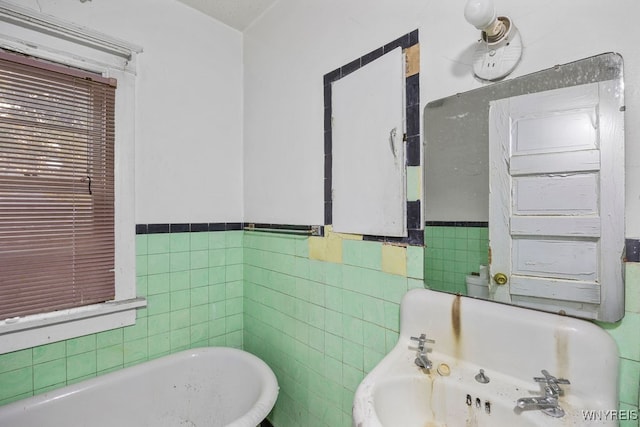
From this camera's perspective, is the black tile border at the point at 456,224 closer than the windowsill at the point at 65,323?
Yes

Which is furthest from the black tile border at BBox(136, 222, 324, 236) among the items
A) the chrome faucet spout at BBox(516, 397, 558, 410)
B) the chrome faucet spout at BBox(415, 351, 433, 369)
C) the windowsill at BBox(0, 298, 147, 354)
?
the chrome faucet spout at BBox(516, 397, 558, 410)

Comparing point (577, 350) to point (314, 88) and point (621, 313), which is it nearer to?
point (621, 313)

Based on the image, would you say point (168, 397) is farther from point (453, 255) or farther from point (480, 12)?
point (480, 12)

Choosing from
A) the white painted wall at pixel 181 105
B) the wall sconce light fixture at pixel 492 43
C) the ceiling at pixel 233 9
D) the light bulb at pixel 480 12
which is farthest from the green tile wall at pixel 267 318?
the ceiling at pixel 233 9

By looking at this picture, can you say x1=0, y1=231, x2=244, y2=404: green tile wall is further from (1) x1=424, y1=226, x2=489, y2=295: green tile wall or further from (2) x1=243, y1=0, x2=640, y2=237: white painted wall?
(1) x1=424, y1=226, x2=489, y2=295: green tile wall

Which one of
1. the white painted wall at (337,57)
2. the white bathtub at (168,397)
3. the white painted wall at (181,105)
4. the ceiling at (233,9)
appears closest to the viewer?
the white painted wall at (337,57)

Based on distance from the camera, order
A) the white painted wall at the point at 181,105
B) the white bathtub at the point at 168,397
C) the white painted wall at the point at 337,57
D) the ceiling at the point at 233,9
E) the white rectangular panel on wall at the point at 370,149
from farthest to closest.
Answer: the ceiling at the point at 233,9 → the white painted wall at the point at 181,105 → the white bathtub at the point at 168,397 → the white rectangular panel on wall at the point at 370,149 → the white painted wall at the point at 337,57

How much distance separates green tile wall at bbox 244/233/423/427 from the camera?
4.09 ft

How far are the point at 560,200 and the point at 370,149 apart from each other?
0.68 meters

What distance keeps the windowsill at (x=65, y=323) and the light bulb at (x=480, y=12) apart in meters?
1.92

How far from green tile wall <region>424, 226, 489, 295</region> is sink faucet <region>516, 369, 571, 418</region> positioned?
0.98 ft

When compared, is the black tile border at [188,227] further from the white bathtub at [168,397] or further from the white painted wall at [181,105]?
the white bathtub at [168,397]

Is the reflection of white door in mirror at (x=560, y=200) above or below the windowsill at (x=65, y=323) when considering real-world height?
above

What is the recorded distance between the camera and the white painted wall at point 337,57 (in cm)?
73
